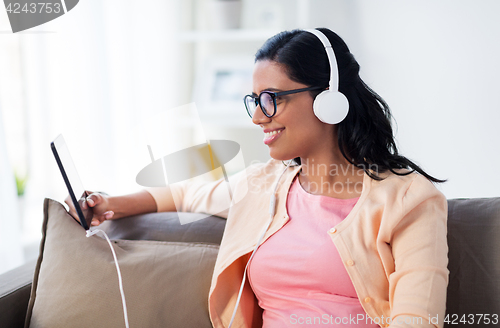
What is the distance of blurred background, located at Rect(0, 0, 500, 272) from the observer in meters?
1.72

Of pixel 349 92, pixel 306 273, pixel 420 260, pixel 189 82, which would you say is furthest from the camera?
pixel 189 82

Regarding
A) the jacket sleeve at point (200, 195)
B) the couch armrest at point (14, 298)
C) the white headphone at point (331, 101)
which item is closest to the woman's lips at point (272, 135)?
the white headphone at point (331, 101)

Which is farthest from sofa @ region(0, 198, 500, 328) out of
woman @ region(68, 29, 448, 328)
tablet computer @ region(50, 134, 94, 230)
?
tablet computer @ region(50, 134, 94, 230)

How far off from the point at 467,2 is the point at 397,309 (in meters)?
1.33

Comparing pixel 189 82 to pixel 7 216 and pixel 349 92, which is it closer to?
pixel 7 216

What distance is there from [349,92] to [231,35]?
127 cm

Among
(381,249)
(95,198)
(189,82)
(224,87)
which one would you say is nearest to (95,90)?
(189,82)

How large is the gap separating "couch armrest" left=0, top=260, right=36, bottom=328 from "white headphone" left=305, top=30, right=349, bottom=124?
90 cm

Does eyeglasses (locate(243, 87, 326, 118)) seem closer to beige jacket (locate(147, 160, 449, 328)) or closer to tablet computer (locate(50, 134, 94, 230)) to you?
beige jacket (locate(147, 160, 449, 328))

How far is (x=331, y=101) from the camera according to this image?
1057mm

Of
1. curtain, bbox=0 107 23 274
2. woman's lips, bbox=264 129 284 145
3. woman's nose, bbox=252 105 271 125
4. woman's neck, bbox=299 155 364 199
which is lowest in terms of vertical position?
curtain, bbox=0 107 23 274

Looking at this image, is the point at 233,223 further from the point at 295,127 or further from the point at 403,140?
the point at 403,140

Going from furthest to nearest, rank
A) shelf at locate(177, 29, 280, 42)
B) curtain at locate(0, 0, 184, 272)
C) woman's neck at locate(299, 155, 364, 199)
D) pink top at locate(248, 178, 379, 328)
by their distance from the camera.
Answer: shelf at locate(177, 29, 280, 42)
curtain at locate(0, 0, 184, 272)
woman's neck at locate(299, 155, 364, 199)
pink top at locate(248, 178, 379, 328)

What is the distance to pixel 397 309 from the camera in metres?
0.93
